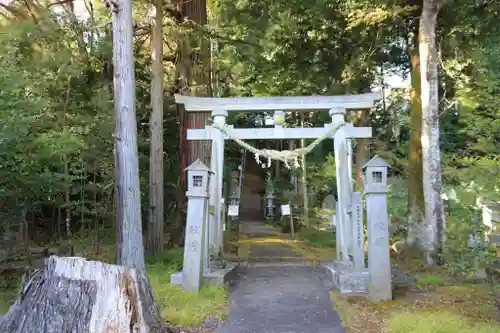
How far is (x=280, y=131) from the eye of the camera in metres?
9.30

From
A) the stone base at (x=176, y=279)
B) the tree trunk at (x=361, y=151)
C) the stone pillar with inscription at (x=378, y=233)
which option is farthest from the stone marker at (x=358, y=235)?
the tree trunk at (x=361, y=151)

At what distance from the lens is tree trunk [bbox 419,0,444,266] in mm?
9797

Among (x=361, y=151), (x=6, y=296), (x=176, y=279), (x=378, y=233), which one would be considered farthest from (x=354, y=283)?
(x=361, y=151)

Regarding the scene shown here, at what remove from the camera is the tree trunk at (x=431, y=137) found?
980cm

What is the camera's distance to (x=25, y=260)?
10945 millimetres

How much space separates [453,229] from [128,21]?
7.51 m

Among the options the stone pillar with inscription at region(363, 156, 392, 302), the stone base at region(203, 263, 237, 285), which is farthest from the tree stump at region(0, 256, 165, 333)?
the stone pillar with inscription at region(363, 156, 392, 302)

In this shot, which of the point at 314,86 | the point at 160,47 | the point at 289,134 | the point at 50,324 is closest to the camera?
the point at 50,324

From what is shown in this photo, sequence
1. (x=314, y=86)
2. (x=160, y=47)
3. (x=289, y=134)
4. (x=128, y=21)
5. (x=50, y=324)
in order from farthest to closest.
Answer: (x=314, y=86) < (x=160, y=47) < (x=289, y=134) < (x=128, y=21) < (x=50, y=324)

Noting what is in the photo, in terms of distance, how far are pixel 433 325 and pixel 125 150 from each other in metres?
4.87

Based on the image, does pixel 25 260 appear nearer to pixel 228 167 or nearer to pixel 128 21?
pixel 128 21

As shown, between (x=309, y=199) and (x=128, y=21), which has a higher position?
(x=128, y=21)

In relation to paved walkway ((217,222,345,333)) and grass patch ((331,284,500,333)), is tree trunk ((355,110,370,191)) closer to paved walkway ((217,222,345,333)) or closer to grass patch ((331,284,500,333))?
paved walkway ((217,222,345,333))

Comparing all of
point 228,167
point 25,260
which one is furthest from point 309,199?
point 25,260
